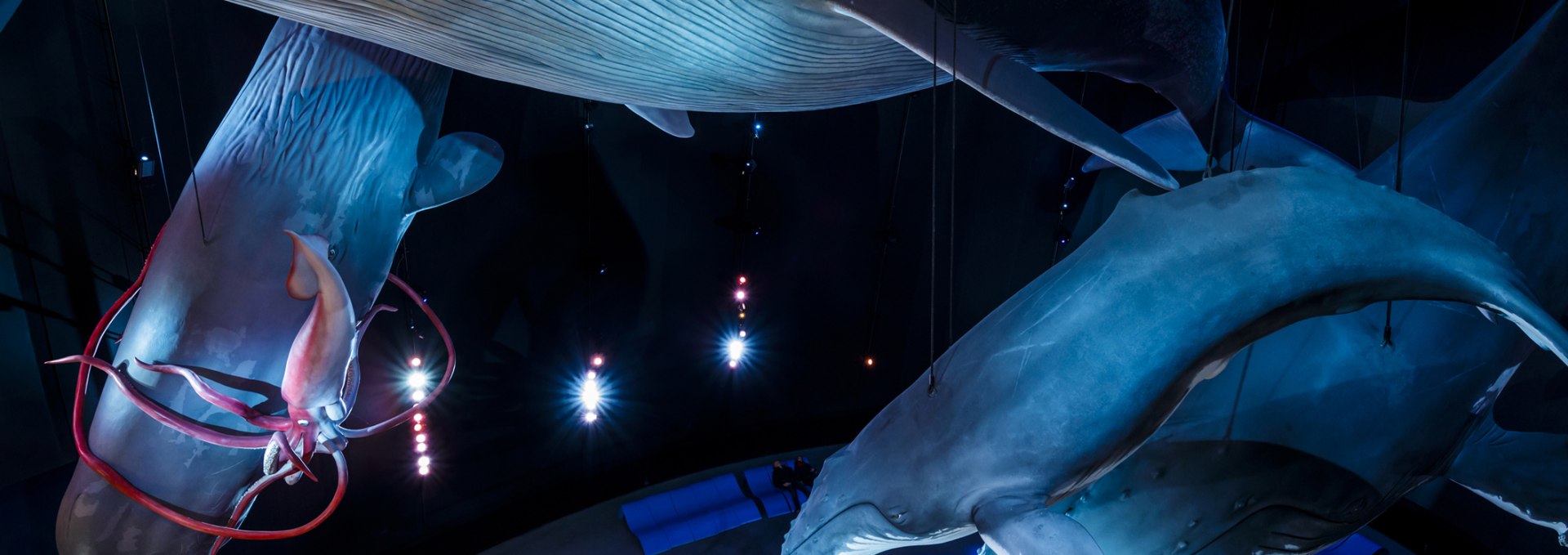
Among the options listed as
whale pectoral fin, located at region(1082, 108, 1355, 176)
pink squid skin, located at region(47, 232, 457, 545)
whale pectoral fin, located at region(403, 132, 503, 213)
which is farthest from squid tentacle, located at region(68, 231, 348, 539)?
whale pectoral fin, located at region(1082, 108, 1355, 176)

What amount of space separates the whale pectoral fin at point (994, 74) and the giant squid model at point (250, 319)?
10.5ft

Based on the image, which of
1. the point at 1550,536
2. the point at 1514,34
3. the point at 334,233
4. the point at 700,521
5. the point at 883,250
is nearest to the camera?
the point at 334,233

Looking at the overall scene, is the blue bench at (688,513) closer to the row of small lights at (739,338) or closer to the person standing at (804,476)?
the person standing at (804,476)

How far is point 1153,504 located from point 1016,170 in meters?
7.67

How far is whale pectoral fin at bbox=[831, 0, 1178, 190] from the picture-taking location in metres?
3.51

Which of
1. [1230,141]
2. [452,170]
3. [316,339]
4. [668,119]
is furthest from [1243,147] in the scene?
[316,339]

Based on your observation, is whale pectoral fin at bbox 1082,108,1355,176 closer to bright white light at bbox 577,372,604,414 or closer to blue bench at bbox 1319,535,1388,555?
blue bench at bbox 1319,535,1388,555

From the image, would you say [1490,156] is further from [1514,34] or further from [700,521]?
[700,521]

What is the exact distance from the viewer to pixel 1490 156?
416cm

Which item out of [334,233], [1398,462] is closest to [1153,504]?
[1398,462]

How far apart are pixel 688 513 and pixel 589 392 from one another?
2.05 meters

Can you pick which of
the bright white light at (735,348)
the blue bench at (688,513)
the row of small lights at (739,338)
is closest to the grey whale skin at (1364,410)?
the blue bench at (688,513)

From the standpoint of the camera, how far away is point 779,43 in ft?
12.4

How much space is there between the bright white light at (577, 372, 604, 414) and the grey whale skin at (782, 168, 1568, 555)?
7766mm
